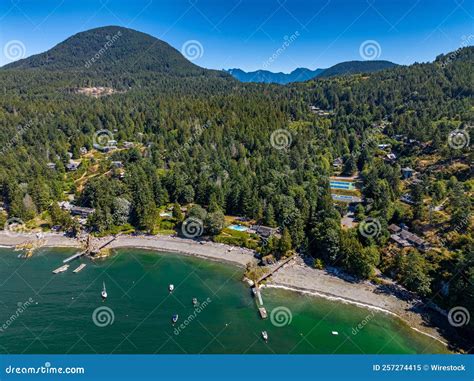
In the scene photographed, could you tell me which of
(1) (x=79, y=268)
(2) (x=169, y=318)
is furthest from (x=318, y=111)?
(2) (x=169, y=318)

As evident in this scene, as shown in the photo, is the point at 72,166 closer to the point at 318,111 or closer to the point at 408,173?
the point at 408,173

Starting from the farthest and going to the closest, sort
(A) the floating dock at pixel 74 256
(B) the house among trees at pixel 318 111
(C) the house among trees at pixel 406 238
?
1. (B) the house among trees at pixel 318 111
2. (A) the floating dock at pixel 74 256
3. (C) the house among trees at pixel 406 238

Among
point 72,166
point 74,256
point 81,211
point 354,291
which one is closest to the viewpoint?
point 354,291

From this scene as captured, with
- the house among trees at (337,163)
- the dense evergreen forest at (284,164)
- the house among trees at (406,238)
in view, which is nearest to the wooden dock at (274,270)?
the dense evergreen forest at (284,164)

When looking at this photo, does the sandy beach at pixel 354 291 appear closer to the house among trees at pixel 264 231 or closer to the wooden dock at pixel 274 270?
the wooden dock at pixel 274 270

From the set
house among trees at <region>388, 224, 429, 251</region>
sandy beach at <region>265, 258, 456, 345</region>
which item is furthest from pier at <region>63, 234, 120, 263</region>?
house among trees at <region>388, 224, 429, 251</region>

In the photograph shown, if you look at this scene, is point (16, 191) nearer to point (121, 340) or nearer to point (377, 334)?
point (121, 340)

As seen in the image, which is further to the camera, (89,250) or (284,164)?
(284,164)
